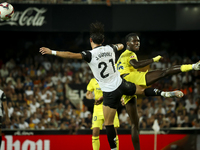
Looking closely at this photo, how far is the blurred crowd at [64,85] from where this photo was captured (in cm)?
1220

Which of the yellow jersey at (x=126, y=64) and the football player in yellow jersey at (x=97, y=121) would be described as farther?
the football player in yellow jersey at (x=97, y=121)

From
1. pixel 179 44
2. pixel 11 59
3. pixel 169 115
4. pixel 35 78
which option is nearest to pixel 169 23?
pixel 179 44

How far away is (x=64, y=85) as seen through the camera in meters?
13.6

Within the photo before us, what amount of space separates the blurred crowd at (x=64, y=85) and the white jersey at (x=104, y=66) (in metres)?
4.57

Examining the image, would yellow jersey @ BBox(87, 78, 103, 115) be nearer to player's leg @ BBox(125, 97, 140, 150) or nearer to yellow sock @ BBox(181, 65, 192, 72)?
player's leg @ BBox(125, 97, 140, 150)

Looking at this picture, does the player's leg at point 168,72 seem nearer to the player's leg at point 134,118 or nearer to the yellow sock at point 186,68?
the yellow sock at point 186,68

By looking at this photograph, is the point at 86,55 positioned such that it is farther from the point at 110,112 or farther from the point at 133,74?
the point at 133,74

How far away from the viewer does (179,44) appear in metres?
15.2

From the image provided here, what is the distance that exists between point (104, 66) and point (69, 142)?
4.64 meters

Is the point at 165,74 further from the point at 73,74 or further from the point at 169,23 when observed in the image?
the point at 73,74

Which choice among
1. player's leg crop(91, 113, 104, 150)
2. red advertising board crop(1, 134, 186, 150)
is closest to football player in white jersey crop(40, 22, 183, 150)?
player's leg crop(91, 113, 104, 150)

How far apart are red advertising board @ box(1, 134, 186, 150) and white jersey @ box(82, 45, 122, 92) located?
13.4 ft

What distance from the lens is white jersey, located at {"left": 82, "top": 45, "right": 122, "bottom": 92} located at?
5.88 metres

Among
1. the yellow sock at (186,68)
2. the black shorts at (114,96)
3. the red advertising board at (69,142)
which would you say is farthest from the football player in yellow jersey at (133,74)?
the red advertising board at (69,142)
